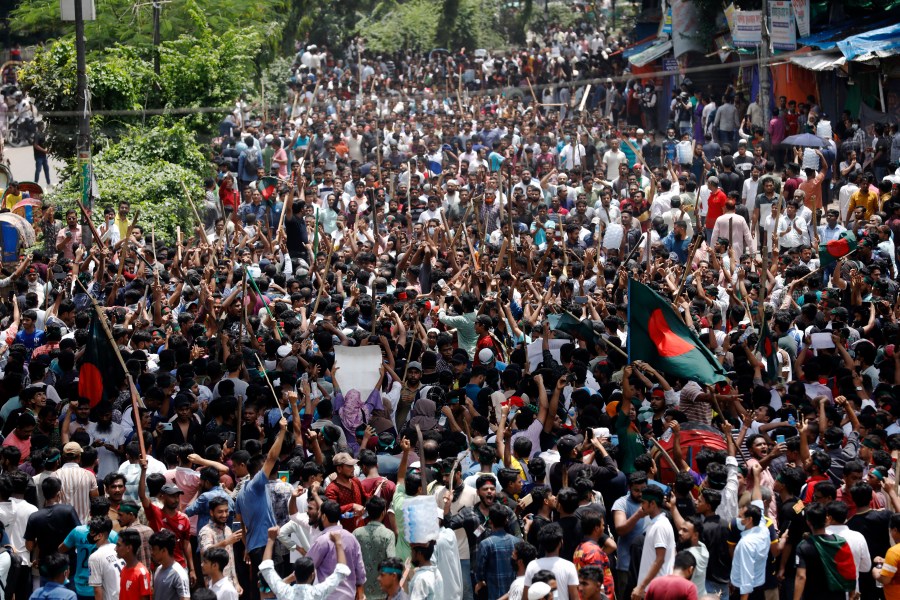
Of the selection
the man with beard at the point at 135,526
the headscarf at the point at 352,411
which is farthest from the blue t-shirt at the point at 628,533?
the man with beard at the point at 135,526

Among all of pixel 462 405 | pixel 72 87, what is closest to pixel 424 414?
pixel 462 405

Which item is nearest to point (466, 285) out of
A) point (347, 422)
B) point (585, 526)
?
point (347, 422)

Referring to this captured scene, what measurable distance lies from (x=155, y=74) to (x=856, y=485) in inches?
605

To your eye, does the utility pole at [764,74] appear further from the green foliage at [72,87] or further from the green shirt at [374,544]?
the green shirt at [374,544]

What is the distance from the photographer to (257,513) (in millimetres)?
8570

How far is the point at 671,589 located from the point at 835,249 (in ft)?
23.6

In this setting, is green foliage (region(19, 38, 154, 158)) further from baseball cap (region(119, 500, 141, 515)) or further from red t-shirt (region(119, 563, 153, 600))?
red t-shirt (region(119, 563, 153, 600))

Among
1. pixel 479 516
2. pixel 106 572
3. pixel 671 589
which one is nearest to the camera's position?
pixel 671 589

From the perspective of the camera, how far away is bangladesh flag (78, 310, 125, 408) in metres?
10.2

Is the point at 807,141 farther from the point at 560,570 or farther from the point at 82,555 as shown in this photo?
the point at 82,555

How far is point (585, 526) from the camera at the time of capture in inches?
316

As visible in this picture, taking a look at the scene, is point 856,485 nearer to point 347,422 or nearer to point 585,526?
point 585,526

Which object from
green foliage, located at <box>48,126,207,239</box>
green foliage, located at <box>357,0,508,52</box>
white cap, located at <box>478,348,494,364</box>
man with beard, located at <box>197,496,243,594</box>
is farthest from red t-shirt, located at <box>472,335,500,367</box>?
green foliage, located at <box>357,0,508,52</box>

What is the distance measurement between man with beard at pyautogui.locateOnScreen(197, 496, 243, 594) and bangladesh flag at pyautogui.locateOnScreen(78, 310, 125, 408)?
216cm
